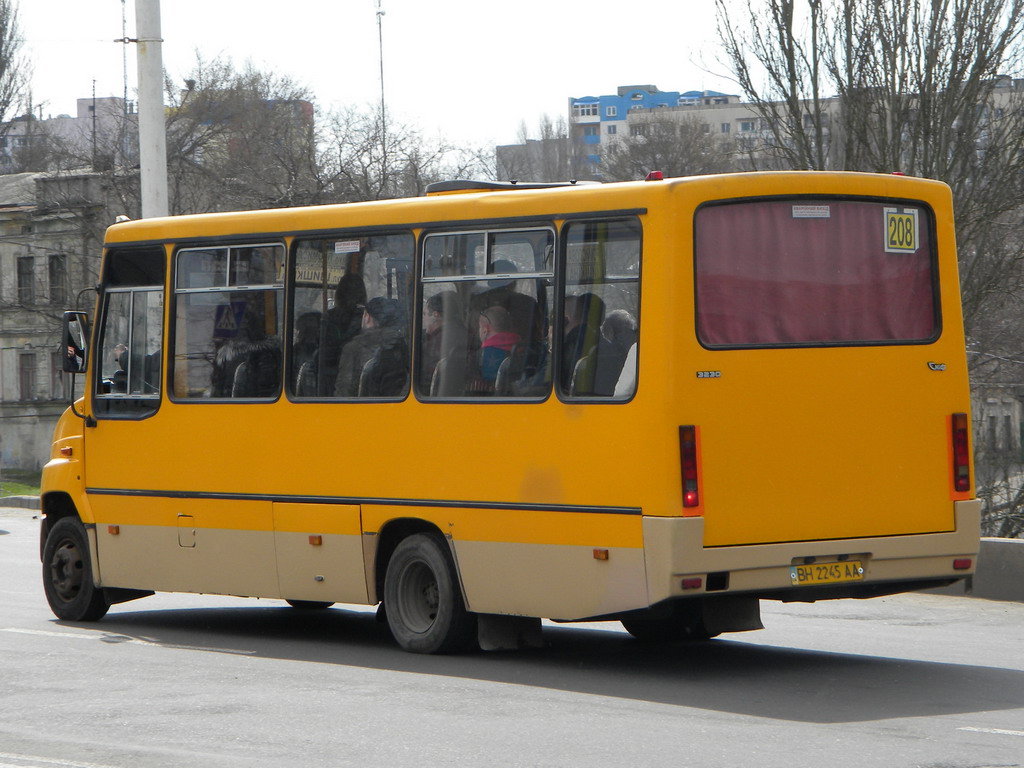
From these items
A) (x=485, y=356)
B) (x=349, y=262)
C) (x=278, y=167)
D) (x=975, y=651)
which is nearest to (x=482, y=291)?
(x=485, y=356)

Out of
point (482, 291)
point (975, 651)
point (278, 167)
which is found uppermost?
point (278, 167)

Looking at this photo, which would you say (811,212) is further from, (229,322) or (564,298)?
(229,322)

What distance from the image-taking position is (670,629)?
10820mm

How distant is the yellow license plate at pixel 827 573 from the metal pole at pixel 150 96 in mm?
13027

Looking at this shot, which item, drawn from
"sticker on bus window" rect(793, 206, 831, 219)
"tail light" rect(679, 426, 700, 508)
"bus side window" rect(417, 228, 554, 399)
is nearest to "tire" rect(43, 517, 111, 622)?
"bus side window" rect(417, 228, 554, 399)

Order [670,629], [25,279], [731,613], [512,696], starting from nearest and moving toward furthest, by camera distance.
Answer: [512,696] < [731,613] < [670,629] < [25,279]

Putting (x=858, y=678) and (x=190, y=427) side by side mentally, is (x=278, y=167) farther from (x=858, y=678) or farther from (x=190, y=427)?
(x=858, y=678)

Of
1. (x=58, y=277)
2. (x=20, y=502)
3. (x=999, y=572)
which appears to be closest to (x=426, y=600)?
(x=999, y=572)

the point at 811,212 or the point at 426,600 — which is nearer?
the point at 811,212

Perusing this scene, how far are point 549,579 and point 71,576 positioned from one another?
4781mm

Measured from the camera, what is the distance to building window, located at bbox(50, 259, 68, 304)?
56.3 m

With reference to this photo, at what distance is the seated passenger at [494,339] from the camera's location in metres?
9.74

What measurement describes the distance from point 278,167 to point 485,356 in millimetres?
36845

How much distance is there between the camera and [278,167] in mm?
45719
